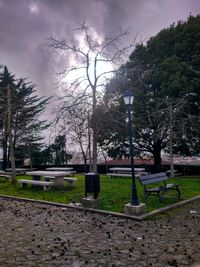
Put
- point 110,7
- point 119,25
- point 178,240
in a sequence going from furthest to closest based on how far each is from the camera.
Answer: point 119,25, point 110,7, point 178,240

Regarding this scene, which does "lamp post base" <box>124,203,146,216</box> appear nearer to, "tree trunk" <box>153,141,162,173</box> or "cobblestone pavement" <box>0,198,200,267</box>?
"cobblestone pavement" <box>0,198,200,267</box>

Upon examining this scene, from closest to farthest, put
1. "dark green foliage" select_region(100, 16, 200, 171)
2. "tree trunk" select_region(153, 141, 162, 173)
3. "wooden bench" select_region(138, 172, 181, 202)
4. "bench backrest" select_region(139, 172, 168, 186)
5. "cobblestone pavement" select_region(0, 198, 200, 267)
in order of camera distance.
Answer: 1. "cobblestone pavement" select_region(0, 198, 200, 267)
2. "wooden bench" select_region(138, 172, 181, 202)
3. "bench backrest" select_region(139, 172, 168, 186)
4. "dark green foliage" select_region(100, 16, 200, 171)
5. "tree trunk" select_region(153, 141, 162, 173)

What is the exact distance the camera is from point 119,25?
13.1 m

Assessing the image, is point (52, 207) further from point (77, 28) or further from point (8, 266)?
point (77, 28)

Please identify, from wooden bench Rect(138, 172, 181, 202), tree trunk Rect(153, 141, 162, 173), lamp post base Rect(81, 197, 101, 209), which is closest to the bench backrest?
wooden bench Rect(138, 172, 181, 202)

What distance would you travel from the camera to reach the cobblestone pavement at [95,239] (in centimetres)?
449

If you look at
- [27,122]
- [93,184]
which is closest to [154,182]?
[93,184]

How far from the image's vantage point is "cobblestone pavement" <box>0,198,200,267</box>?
449cm

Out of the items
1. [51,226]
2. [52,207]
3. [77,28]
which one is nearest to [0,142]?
[77,28]

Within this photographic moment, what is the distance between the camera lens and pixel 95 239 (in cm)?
558

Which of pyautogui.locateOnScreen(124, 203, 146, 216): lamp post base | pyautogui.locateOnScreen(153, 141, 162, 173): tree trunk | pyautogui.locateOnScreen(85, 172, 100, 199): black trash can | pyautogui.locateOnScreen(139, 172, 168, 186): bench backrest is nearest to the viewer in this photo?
pyautogui.locateOnScreen(124, 203, 146, 216): lamp post base

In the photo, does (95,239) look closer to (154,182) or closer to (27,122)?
(154,182)

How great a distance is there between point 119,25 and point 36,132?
2140cm

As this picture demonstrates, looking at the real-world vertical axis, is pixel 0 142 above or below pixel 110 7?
below
